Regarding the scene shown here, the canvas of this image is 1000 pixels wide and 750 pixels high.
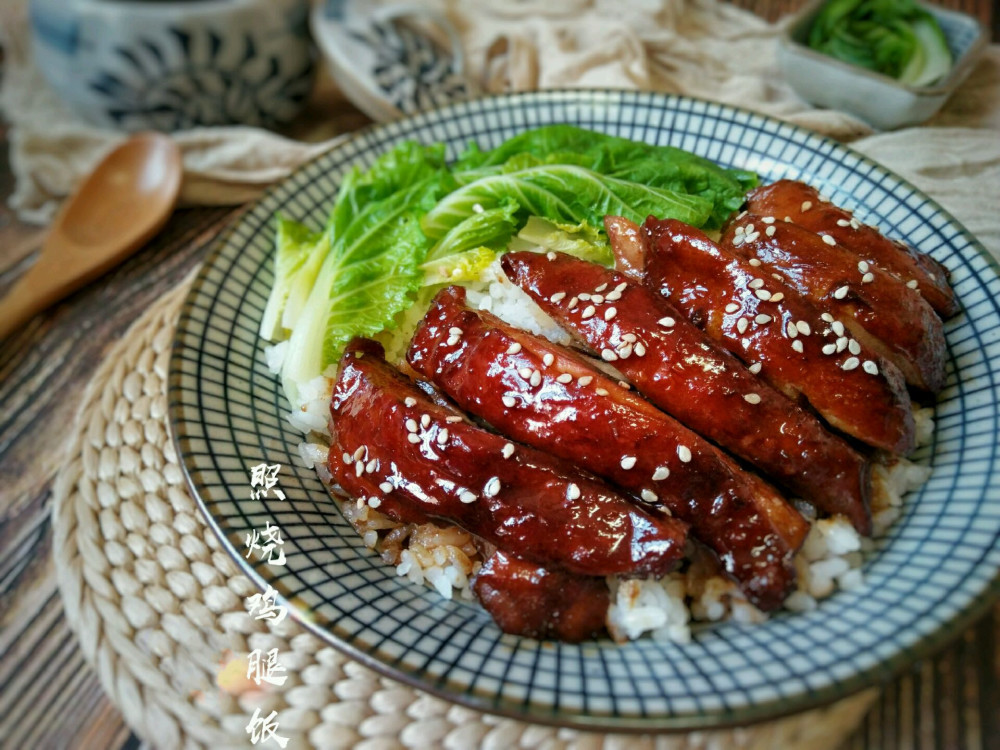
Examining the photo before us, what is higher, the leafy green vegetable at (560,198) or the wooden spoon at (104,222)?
the leafy green vegetable at (560,198)

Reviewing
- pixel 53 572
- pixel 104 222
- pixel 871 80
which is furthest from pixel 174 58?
pixel 871 80

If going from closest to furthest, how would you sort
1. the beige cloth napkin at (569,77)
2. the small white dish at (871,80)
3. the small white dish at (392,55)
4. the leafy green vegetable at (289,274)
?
1. the leafy green vegetable at (289,274)
2. the small white dish at (871,80)
3. the beige cloth napkin at (569,77)
4. the small white dish at (392,55)

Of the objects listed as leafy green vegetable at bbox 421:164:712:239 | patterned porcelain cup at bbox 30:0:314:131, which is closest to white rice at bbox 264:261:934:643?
leafy green vegetable at bbox 421:164:712:239

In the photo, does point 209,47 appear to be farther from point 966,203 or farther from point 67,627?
point 966,203

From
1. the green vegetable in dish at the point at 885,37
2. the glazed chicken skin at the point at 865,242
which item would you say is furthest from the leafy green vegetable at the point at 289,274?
the green vegetable in dish at the point at 885,37

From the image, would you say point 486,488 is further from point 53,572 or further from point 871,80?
point 871,80

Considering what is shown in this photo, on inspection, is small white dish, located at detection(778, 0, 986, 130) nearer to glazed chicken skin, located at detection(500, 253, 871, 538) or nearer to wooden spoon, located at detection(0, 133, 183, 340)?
glazed chicken skin, located at detection(500, 253, 871, 538)

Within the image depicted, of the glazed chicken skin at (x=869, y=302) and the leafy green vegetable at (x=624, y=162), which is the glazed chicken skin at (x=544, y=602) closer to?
the glazed chicken skin at (x=869, y=302)
